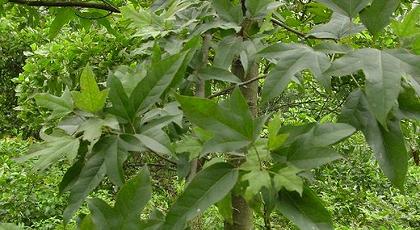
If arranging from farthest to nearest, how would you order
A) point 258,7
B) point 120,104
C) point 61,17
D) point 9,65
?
point 9,65 < point 61,17 < point 258,7 < point 120,104

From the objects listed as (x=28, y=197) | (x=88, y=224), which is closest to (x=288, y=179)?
(x=88, y=224)

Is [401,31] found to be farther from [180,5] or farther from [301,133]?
[180,5]

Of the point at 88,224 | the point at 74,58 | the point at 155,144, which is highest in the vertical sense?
the point at 155,144

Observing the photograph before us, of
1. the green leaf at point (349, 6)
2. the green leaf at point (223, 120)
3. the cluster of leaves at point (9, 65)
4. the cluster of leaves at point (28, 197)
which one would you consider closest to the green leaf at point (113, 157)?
the green leaf at point (223, 120)

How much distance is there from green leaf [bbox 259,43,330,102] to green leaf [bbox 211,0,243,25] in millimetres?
167

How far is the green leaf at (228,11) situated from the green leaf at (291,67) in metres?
0.17

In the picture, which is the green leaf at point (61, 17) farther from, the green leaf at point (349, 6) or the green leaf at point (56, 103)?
the green leaf at point (349, 6)

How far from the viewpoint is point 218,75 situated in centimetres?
81

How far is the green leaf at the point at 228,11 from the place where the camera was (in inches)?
30.9

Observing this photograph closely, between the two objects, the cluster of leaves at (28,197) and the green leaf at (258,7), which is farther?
the cluster of leaves at (28,197)

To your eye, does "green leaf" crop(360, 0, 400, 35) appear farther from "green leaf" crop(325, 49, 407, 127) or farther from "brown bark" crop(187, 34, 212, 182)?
"brown bark" crop(187, 34, 212, 182)

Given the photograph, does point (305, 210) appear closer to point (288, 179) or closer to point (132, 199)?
point (288, 179)

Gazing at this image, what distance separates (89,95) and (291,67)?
0.89 feet

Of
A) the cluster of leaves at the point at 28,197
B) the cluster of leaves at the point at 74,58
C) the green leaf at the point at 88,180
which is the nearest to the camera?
the green leaf at the point at 88,180
